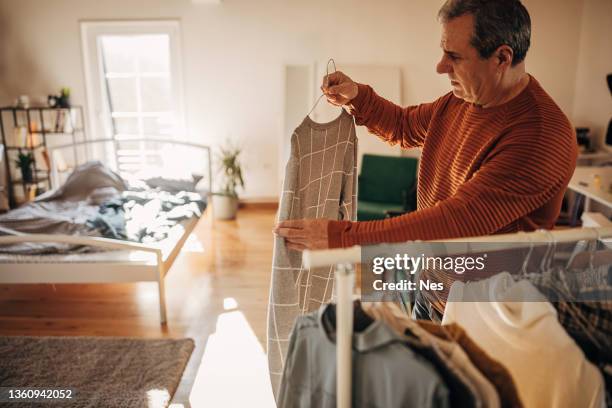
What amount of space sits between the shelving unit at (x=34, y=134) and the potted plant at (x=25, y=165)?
3 cm

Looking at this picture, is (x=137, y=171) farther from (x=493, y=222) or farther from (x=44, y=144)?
(x=493, y=222)

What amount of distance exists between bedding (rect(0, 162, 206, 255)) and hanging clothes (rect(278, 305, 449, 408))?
2.43 meters

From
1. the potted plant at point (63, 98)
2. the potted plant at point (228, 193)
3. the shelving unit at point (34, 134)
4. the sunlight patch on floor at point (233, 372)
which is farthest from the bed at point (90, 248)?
the potted plant at point (63, 98)

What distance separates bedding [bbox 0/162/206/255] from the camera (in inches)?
125

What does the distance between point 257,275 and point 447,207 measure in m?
2.74

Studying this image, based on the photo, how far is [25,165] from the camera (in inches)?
194

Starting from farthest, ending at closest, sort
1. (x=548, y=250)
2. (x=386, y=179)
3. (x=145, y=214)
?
(x=386, y=179) → (x=145, y=214) → (x=548, y=250)

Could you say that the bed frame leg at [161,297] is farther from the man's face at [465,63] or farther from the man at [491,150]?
the man's face at [465,63]

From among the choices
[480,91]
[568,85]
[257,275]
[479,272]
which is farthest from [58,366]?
[568,85]

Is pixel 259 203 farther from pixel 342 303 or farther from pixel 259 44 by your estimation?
pixel 342 303

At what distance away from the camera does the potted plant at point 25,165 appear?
4926 millimetres

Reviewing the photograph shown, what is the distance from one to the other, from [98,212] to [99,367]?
4.65ft

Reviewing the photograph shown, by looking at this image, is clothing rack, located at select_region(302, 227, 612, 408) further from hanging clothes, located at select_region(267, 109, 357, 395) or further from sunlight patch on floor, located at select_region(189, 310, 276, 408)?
sunlight patch on floor, located at select_region(189, 310, 276, 408)

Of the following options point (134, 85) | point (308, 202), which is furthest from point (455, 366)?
point (134, 85)
